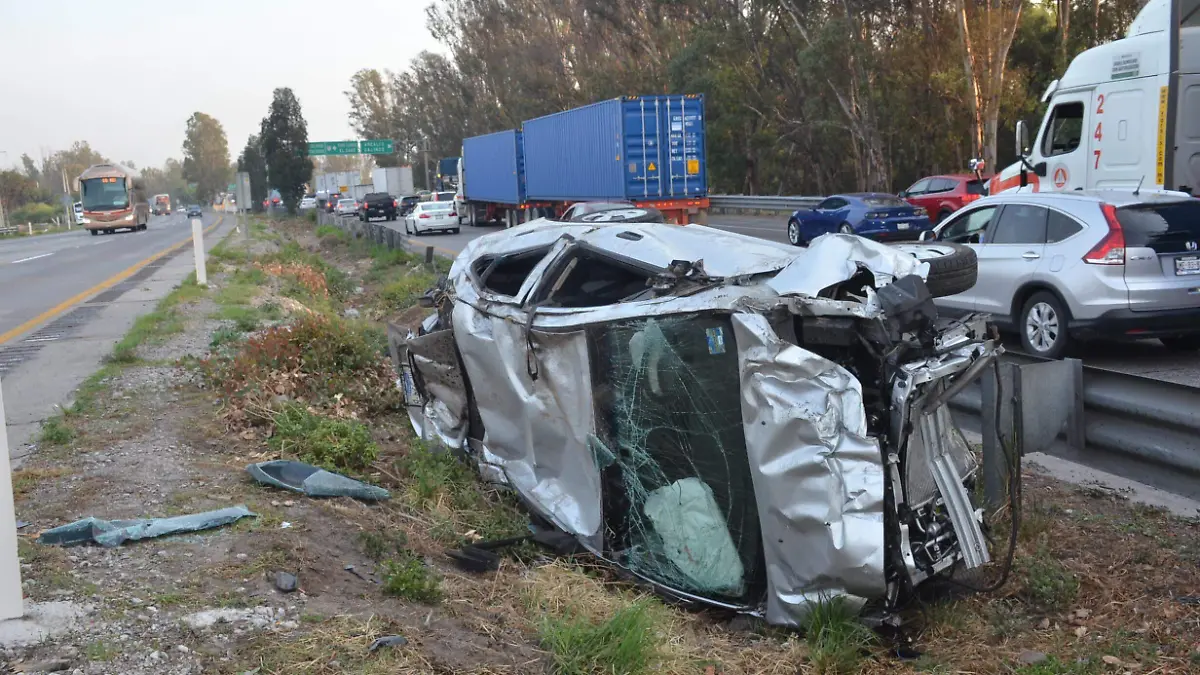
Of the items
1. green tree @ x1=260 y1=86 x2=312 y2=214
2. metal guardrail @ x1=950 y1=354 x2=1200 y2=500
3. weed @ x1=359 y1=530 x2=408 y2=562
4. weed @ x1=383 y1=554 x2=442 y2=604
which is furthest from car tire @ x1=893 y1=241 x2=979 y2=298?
green tree @ x1=260 y1=86 x2=312 y2=214

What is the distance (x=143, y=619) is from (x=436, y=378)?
10.6ft

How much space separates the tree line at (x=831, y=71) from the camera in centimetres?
3459

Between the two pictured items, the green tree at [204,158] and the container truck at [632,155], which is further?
the green tree at [204,158]

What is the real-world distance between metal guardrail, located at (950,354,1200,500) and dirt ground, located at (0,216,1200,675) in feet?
0.82

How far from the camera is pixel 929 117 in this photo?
38.9 m

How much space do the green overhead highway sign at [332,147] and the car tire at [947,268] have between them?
223ft

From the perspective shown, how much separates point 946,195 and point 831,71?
41.0 feet

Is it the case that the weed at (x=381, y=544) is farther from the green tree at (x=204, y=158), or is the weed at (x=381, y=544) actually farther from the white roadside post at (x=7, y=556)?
the green tree at (x=204, y=158)

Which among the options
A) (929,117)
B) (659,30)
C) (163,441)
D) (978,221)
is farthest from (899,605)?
(659,30)

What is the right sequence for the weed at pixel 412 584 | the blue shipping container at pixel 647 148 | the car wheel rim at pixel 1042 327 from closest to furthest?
1. the weed at pixel 412 584
2. the car wheel rim at pixel 1042 327
3. the blue shipping container at pixel 647 148

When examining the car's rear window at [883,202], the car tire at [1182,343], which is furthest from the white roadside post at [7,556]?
the car's rear window at [883,202]

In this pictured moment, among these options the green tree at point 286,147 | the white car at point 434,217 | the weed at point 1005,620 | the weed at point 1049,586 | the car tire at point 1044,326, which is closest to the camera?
the weed at point 1005,620

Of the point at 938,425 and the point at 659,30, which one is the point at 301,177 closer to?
the point at 659,30

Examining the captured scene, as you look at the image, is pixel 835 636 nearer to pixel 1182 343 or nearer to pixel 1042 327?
pixel 1042 327
